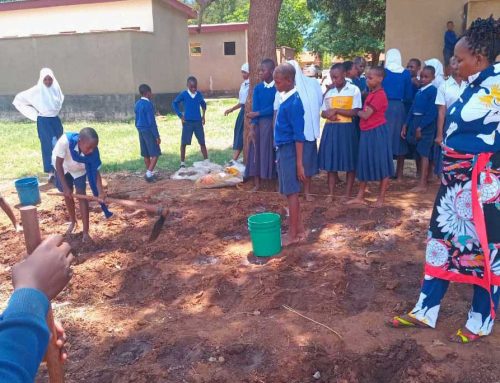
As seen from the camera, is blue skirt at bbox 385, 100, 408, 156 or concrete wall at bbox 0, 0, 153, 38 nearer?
blue skirt at bbox 385, 100, 408, 156

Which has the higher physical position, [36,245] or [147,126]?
[36,245]

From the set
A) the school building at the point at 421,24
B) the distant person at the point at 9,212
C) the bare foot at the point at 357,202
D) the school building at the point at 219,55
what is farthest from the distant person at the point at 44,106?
the school building at the point at 219,55

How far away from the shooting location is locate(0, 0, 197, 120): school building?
15.5m

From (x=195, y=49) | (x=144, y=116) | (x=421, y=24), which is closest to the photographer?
(x=144, y=116)

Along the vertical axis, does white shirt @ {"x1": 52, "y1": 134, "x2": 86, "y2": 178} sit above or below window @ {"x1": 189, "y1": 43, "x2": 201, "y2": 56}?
below

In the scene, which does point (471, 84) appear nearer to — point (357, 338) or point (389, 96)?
point (357, 338)

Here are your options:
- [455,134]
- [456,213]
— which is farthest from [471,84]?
[456,213]

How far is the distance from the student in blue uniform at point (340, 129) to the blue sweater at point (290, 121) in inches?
54.7

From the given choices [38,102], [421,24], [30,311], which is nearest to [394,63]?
[421,24]

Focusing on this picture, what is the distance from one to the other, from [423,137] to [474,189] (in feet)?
12.4

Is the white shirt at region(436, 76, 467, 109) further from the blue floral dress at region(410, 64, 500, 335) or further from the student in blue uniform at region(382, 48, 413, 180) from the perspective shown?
the blue floral dress at region(410, 64, 500, 335)

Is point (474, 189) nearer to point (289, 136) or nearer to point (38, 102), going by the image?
point (289, 136)

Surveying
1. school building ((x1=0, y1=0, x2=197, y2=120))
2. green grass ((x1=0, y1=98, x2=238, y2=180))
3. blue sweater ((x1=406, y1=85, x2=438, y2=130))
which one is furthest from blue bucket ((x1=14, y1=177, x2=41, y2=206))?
school building ((x1=0, y1=0, x2=197, y2=120))

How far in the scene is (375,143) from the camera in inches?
213
